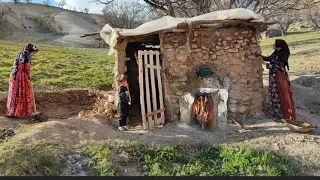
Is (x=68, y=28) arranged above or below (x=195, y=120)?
above

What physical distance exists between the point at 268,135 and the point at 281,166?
1.37 meters

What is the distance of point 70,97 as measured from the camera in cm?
964

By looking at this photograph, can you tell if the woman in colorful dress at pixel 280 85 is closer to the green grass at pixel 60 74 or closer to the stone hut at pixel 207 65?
the stone hut at pixel 207 65

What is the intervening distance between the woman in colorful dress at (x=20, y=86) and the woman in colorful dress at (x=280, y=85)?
5436mm

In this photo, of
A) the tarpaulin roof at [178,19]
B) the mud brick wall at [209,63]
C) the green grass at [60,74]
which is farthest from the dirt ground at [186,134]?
the green grass at [60,74]

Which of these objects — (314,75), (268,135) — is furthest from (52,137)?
(314,75)

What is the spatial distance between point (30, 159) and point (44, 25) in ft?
140

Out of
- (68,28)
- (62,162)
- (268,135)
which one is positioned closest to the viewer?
(62,162)

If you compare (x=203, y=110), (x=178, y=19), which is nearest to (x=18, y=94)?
(x=178, y=19)

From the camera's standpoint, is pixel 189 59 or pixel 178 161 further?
pixel 189 59

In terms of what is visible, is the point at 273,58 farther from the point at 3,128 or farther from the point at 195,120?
the point at 3,128

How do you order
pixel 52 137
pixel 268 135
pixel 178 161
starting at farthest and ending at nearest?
pixel 268 135 → pixel 52 137 → pixel 178 161

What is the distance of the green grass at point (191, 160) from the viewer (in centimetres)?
443

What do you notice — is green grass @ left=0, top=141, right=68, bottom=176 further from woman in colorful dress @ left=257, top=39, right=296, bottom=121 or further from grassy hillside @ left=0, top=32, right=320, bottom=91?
grassy hillside @ left=0, top=32, right=320, bottom=91
